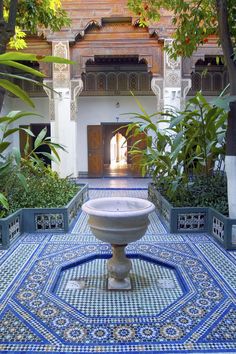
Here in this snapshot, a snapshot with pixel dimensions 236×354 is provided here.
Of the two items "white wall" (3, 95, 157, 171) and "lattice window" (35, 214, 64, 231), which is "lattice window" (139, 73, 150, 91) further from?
"lattice window" (35, 214, 64, 231)

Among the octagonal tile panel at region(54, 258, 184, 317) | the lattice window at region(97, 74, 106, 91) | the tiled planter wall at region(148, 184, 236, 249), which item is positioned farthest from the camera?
the lattice window at region(97, 74, 106, 91)

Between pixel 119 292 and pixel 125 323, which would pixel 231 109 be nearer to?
pixel 119 292

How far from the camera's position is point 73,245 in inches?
116

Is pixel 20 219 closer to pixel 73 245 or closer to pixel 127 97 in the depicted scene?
pixel 73 245

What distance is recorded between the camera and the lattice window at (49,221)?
131 inches

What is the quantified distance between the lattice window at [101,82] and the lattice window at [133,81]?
0.67m

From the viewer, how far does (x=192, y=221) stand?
11.0 ft

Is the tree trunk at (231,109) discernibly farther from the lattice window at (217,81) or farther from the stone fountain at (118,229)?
the lattice window at (217,81)

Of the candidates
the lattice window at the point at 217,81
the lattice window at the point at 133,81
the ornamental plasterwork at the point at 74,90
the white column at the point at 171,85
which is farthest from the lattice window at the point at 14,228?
the lattice window at the point at 217,81

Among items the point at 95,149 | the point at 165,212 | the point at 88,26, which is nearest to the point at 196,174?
the point at 165,212

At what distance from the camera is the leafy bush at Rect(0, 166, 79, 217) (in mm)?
3436

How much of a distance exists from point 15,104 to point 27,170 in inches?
210

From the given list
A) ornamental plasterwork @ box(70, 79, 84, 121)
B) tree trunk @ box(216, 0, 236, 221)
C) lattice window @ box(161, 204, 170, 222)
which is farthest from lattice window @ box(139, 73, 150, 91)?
tree trunk @ box(216, 0, 236, 221)

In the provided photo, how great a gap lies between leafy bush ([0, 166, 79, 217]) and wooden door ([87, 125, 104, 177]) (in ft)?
14.5
